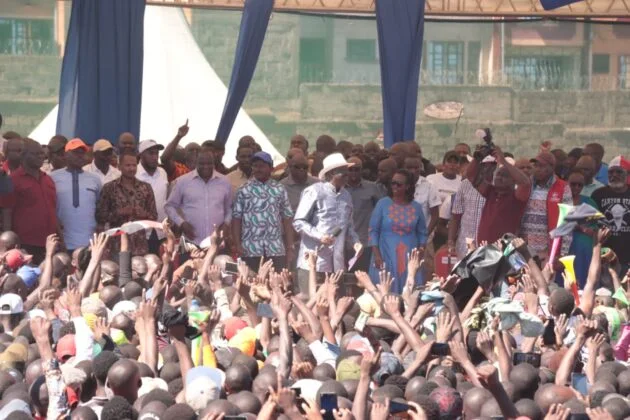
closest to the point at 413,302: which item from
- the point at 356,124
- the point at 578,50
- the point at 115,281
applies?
the point at 115,281

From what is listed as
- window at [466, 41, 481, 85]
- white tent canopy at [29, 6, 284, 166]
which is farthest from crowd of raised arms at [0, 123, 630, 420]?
window at [466, 41, 481, 85]

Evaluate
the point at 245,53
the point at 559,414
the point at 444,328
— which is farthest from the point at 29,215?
the point at 559,414

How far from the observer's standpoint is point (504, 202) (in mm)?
12352

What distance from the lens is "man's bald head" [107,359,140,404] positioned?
7.54 meters

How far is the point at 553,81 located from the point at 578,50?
3.45ft

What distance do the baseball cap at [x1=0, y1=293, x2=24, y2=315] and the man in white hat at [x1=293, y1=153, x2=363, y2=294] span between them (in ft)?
9.39

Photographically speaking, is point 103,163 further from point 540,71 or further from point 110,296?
point 540,71

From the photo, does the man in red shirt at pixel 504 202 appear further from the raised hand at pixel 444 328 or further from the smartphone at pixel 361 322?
the raised hand at pixel 444 328

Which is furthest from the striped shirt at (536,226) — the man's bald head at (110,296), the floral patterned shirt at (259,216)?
the man's bald head at (110,296)

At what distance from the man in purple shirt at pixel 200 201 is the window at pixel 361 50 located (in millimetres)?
24735

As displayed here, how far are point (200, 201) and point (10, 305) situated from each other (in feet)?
10.7

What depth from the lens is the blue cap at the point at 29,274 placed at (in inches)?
429

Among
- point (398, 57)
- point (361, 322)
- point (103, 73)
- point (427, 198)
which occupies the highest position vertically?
point (398, 57)

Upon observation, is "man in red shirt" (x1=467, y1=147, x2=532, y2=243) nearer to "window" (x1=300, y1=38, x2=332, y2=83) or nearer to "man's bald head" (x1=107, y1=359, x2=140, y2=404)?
"man's bald head" (x1=107, y1=359, x2=140, y2=404)
